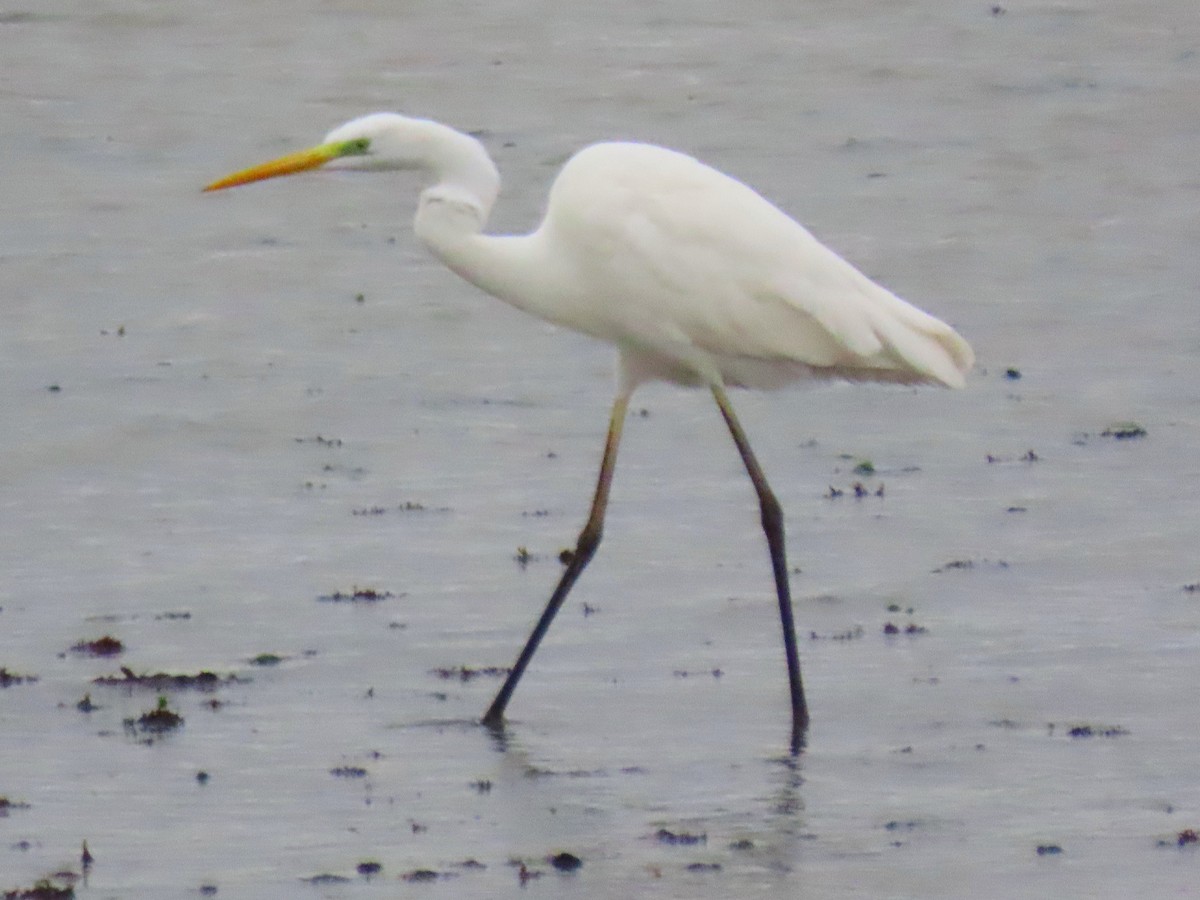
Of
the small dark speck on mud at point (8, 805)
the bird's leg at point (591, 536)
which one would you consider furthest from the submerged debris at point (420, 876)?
the bird's leg at point (591, 536)

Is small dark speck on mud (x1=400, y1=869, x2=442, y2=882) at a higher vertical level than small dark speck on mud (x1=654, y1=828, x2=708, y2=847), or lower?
lower

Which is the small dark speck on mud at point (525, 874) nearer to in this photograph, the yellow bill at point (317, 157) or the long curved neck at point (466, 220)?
the long curved neck at point (466, 220)

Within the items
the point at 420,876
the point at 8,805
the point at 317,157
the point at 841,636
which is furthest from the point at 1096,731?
the point at 8,805

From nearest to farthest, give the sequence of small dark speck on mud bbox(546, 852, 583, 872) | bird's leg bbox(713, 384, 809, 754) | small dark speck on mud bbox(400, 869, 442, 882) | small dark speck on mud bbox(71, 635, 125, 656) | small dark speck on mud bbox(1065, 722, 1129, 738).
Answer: small dark speck on mud bbox(400, 869, 442, 882)
small dark speck on mud bbox(546, 852, 583, 872)
small dark speck on mud bbox(1065, 722, 1129, 738)
bird's leg bbox(713, 384, 809, 754)
small dark speck on mud bbox(71, 635, 125, 656)

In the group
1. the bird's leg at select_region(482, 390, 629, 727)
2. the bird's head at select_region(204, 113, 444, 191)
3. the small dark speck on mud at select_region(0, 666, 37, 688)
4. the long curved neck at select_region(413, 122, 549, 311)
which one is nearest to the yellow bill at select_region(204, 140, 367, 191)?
the bird's head at select_region(204, 113, 444, 191)

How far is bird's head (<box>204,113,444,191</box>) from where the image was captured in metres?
8.55

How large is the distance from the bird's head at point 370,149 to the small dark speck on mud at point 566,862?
2.50 m

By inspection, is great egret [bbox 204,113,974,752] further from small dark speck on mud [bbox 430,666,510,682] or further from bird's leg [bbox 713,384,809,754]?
small dark speck on mud [bbox 430,666,510,682]

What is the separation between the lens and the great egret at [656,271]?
8625 millimetres

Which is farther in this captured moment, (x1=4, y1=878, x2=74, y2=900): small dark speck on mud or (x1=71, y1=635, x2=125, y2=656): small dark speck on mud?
(x1=71, y1=635, x2=125, y2=656): small dark speck on mud

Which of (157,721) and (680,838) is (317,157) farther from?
(680,838)

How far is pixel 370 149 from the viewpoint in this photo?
8.60m

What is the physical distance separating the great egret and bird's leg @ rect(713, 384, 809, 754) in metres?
0.01

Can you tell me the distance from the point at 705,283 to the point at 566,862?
241 cm
